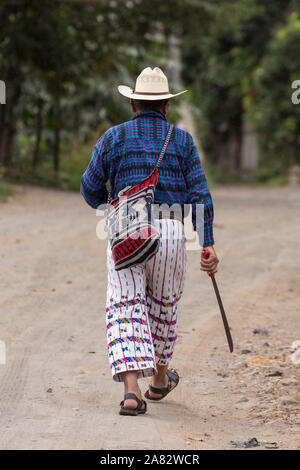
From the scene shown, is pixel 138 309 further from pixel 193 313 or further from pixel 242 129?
pixel 242 129

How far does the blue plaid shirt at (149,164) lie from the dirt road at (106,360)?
1.02 m

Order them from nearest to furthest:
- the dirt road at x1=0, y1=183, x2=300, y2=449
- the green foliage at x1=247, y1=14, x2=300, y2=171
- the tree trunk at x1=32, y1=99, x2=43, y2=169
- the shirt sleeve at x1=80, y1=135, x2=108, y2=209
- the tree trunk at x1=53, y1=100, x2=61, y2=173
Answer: the dirt road at x1=0, y1=183, x2=300, y2=449, the shirt sleeve at x1=80, y1=135, x2=108, y2=209, the tree trunk at x1=32, y1=99, x2=43, y2=169, the tree trunk at x1=53, y1=100, x2=61, y2=173, the green foliage at x1=247, y1=14, x2=300, y2=171

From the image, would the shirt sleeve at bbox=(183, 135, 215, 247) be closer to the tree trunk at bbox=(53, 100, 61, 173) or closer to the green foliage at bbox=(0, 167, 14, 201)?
the green foliage at bbox=(0, 167, 14, 201)

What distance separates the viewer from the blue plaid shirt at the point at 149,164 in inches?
171

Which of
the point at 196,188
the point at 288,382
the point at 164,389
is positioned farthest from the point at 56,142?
the point at 196,188

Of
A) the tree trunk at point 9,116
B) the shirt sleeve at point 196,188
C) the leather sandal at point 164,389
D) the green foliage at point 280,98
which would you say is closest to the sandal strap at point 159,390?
the leather sandal at point 164,389

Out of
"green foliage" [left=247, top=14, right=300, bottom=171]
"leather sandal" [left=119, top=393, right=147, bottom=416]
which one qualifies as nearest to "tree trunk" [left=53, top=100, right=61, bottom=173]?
"green foliage" [left=247, top=14, right=300, bottom=171]

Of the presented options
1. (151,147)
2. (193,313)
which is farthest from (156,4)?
(151,147)

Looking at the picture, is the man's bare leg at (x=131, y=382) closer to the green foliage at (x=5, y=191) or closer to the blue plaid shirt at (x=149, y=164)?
the blue plaid shirt at (x=149, y=164)

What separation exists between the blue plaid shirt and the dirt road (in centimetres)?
102

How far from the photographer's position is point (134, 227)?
4.20 m

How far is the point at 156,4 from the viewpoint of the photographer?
17.1 m

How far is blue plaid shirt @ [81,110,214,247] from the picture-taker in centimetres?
434

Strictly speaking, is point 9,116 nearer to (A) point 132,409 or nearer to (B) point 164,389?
(B) point 164,389
